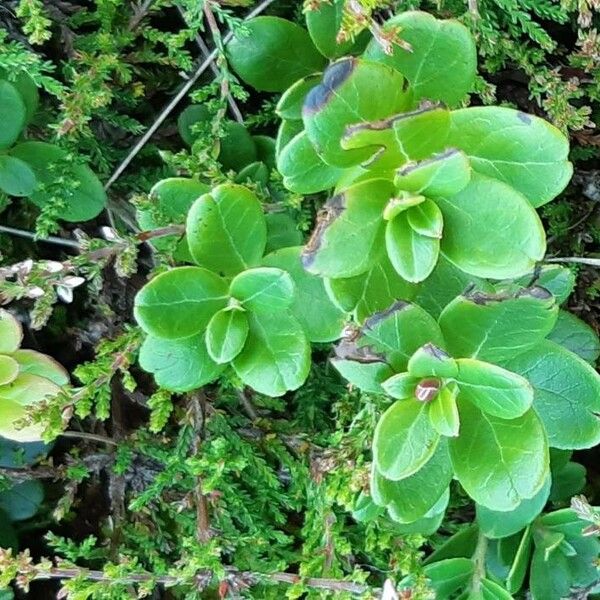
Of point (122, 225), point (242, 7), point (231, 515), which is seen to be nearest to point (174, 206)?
point (122, 225)

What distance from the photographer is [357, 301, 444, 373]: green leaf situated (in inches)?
40.4

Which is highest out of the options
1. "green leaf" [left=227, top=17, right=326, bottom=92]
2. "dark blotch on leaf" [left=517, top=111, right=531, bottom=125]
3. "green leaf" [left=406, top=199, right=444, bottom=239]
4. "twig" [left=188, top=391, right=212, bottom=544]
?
"dark blotch on leaf" [left=517, top=111, right=531, bottom=125]

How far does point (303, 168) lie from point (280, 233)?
246 mm

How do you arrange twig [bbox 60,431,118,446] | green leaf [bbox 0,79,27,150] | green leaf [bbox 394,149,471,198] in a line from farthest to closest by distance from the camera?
twig [bbox 60,431,118,446], green leaf [bbox 0,79,27,150], green leaf [bbox 394,149,471,198]

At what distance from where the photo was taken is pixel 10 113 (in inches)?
50.4

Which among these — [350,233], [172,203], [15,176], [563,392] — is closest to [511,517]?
[563,392]

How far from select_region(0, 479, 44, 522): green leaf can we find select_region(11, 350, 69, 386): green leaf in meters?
0.32

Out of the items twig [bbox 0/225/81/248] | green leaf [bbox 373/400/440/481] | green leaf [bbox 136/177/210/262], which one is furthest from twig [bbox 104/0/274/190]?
green leaf [bbox 373/400/440/481]

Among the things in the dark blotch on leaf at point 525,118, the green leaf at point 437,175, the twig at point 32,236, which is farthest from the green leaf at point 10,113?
the dark blotch on leaf at point 525,118

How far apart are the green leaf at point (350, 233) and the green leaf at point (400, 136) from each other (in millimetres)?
35

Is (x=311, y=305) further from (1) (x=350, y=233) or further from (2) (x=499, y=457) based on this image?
(2) (x=499, y=457)

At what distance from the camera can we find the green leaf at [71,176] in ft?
4.40

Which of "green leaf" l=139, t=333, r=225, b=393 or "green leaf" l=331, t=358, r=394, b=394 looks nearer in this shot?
→ "green leaf" l=331, t=358, r=394, b=394

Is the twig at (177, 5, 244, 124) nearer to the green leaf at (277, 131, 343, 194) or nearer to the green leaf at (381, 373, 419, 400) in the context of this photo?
the green leaf at (277, 131, 343, 194)
